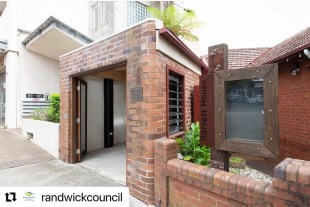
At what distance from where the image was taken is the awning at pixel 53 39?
7642 mm

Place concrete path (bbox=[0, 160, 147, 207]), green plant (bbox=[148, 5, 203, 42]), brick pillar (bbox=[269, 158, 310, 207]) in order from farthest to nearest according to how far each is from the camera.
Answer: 1. green plant (bbox=[148, 5, 203, 42])
2. concrete path (bbox=[0, 160, 147, 207])
3. brick pillar (bbox=[269, 158, 310, 207])

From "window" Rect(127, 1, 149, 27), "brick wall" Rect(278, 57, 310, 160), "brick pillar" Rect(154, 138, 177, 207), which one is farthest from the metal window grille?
"brick pillar" Rect(154, 138, 177, 207)

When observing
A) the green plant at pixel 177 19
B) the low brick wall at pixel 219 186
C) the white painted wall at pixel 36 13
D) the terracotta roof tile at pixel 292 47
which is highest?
the white painted wall at pixel 36 13

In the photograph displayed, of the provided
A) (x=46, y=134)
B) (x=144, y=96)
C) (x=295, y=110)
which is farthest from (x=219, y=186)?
(x=46, y=134)

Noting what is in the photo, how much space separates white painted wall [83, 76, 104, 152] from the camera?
6.98 metres

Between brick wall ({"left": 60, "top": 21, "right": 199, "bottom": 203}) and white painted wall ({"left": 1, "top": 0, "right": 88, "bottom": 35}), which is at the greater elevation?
white painted wall ({"left": 1, "top": 0, "right": 88, "bottom": 35})

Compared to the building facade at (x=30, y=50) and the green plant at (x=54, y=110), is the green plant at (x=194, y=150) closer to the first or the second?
the green plant at (x=54, y=110)

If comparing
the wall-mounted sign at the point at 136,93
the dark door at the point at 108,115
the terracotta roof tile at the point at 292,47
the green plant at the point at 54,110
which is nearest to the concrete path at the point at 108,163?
the dark door at the point at 108,115

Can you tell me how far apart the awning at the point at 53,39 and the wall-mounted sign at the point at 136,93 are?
547 cm

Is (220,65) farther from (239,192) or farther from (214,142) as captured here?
(239,192)

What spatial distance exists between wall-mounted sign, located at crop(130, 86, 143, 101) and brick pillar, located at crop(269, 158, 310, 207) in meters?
2.19

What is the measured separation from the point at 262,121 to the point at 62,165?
15.7 ft

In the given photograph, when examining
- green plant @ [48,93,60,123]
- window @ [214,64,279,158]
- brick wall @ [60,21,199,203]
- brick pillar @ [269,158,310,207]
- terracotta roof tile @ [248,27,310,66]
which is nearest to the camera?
brick pillar @ [269,158,310,207]

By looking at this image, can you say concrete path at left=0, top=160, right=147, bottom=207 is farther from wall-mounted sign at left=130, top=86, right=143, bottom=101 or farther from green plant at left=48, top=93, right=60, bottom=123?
green plant at left=48, top=93, right=60, bottom=123
